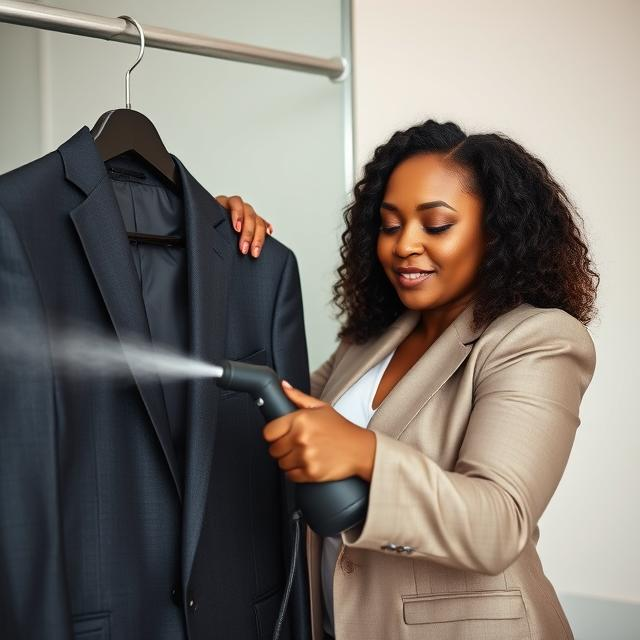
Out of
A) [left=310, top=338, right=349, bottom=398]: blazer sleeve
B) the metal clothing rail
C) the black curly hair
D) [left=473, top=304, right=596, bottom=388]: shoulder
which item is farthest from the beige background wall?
[left=473, top=304, right=596, bottom=388]: shoulder

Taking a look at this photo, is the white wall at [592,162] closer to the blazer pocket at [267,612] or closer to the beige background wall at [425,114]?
the beige background wall at [425,114]

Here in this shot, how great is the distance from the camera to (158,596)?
→ 1.24m

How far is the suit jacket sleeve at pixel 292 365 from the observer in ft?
4.84

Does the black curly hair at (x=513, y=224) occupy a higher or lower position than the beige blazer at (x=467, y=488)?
higher

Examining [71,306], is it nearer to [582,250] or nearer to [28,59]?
[582,250]

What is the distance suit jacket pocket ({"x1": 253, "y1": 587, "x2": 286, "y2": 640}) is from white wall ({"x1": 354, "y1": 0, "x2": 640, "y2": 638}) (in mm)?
1358

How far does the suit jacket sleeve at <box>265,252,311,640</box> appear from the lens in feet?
4.84

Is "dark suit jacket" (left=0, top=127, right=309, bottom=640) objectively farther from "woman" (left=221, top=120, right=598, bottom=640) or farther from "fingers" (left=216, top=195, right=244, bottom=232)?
"woman" (left=221, top=120, right=598, bottom=640)

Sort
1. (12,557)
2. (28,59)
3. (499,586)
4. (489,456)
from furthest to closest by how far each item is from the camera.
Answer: (28,59), (499,586), (489,456), (12,557)

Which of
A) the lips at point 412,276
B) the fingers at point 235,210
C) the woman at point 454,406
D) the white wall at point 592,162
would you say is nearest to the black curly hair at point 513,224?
the woman at point 454,406

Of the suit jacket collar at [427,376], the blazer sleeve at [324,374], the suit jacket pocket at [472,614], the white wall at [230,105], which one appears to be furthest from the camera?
the white wall at [230,105]

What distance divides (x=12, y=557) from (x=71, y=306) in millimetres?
362

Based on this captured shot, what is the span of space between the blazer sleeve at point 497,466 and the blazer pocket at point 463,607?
6.8 inches

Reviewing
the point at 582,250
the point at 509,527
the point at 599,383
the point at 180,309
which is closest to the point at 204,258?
the point at 180,309
